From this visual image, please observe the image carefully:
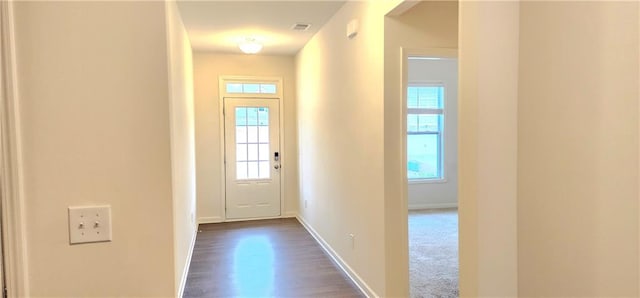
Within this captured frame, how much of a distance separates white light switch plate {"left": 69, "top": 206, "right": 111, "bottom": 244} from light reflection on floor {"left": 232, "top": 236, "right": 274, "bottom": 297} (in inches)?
92.6

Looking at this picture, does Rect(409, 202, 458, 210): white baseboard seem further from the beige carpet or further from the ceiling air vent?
the ceiling air vent

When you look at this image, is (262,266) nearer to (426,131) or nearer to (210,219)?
(210,219)

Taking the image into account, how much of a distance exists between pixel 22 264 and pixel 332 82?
329 cm

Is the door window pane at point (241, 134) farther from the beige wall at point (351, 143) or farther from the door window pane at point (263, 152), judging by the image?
the beige wall at point (351, 143)

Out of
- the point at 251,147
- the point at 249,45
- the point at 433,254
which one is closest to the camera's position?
the point at 433,254

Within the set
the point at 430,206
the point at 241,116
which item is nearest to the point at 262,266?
the point at 241,116

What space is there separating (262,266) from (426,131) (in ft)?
13.7

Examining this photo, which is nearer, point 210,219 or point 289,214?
point 210,219

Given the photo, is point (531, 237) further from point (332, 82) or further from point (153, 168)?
point (332, 82)

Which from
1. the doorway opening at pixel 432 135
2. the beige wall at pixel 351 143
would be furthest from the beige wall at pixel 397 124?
the doorway opening at pixel 432 135

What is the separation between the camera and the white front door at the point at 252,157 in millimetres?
6012

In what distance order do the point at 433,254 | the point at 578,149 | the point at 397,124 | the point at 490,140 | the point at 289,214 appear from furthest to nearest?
the point at 289,214
the point at 433,254
the point at 397,124
the point at 490,140
the point at 578,149

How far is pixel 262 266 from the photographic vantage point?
4.04 meters

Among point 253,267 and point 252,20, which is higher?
point 252,20
